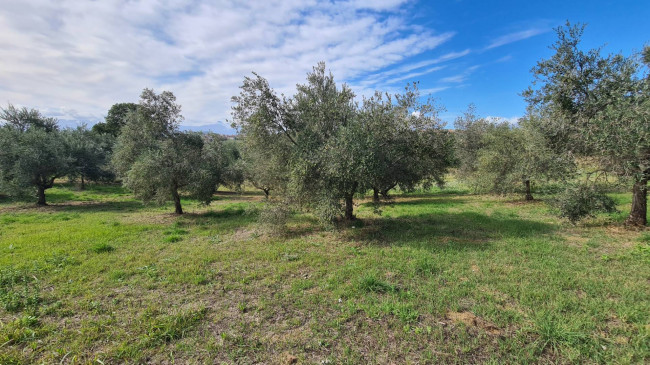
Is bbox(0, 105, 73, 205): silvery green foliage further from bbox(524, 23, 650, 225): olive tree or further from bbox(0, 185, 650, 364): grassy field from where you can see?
bbox(524, 23, 650, 225): olive tree

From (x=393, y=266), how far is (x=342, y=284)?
78.0 inches

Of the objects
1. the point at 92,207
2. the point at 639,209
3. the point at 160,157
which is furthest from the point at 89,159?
the point at 639,209

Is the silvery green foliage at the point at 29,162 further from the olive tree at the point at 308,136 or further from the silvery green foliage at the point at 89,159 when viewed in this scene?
the olive tree at the point at 308,136

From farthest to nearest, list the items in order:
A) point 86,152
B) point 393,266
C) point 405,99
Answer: point 86,152
point 405,99
point 393,266

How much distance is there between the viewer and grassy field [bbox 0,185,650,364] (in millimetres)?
4668

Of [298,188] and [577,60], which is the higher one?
[577,60]

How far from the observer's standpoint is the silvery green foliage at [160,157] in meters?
15.6

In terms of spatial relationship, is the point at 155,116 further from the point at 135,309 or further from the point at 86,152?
the point at 86,152

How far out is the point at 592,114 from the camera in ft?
36.7

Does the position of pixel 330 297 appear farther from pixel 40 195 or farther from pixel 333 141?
pixel 40 195

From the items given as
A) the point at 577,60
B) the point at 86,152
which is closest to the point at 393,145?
the point at 577,60

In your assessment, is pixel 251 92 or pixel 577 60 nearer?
pixel 577 60

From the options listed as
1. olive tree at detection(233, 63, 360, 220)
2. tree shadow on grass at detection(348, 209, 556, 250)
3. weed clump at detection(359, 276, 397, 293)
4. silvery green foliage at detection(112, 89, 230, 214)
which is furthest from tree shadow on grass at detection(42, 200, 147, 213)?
weed clump at detection(359, 276, 397, 293)

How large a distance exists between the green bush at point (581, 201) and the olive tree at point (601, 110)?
1.07 meters
